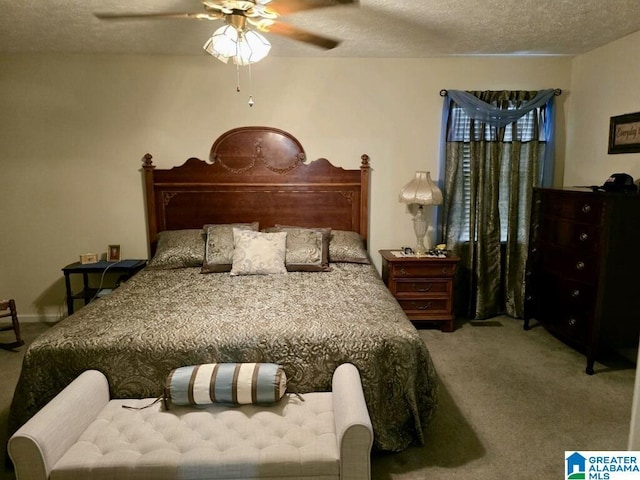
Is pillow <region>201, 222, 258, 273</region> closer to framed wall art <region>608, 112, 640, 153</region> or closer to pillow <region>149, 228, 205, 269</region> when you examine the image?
pillow <region>149, 228, 205, 269</region>

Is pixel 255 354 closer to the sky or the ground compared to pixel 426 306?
closer to the sky

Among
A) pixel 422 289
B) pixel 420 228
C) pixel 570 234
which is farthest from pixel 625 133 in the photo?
pixel 422 289

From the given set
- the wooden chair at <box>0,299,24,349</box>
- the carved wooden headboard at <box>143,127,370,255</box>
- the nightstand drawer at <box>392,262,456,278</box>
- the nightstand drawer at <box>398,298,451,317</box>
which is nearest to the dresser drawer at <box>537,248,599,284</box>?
the nightstand drawer at <box>392,262,456,278</box>

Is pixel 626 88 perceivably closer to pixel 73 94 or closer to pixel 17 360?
pixel 73 94

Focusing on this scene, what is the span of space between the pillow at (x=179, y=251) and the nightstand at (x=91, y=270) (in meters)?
0.30

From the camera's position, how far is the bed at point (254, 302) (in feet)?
6.60

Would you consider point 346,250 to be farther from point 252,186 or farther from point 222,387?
point 222,387

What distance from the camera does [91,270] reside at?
355 centimetres

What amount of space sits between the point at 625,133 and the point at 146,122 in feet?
12.8

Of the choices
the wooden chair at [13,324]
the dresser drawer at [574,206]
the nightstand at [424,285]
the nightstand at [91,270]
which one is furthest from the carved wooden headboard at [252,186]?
the dresser drawer at [574,206]

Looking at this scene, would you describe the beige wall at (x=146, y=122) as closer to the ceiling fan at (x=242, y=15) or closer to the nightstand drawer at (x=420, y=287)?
the nightstand drawer at (x=420, y=287)

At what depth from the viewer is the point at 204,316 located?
7.43 feet

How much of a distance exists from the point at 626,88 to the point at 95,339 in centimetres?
395

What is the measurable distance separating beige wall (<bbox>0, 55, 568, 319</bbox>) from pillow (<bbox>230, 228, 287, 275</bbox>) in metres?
0.98
